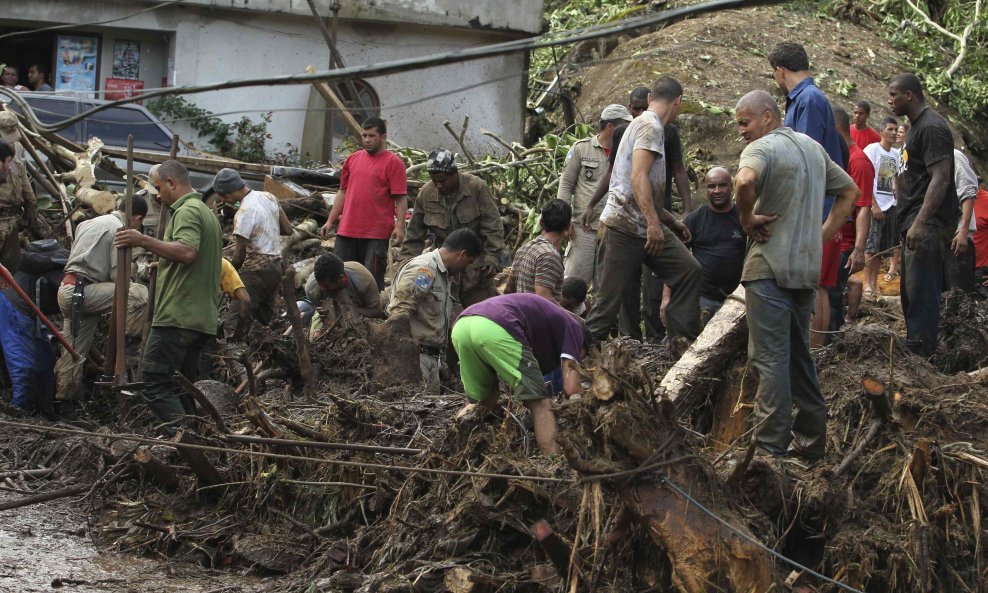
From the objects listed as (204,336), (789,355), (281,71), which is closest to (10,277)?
(204,336)

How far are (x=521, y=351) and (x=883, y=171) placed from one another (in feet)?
22.5

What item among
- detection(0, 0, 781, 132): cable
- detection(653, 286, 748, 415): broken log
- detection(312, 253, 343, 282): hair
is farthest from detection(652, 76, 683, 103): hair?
detection(0, 0, 781, 132): cable

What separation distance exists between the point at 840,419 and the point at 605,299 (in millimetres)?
2103

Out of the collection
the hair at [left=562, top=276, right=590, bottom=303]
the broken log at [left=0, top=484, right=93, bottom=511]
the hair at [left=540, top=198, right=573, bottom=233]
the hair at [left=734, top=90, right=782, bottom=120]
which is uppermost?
the hair at [left=734, top=90, right=782, bottom=120]

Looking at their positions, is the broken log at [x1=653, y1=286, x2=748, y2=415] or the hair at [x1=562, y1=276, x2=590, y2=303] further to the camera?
the hair at [x1=562, y1=276, x2=590, y2=303]

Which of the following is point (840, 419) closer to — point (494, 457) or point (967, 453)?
point (967, 453)

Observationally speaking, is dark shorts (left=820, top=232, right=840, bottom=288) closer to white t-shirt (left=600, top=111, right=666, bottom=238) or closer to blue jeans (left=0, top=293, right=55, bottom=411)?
white t-shirt (left=600, top=111, right=666, bottom=238)

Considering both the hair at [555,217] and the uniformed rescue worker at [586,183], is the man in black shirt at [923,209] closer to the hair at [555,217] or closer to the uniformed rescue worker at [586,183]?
the hair at [555,217]

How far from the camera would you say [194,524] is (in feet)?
23.4

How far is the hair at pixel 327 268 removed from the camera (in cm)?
928

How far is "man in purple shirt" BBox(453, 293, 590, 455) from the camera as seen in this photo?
6086 millimetres

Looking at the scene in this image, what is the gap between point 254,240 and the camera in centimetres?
1077

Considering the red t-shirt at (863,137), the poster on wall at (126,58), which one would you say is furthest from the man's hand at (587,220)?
the poster on wall at (126,58)

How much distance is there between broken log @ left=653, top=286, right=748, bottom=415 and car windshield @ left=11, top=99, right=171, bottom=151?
952cm
